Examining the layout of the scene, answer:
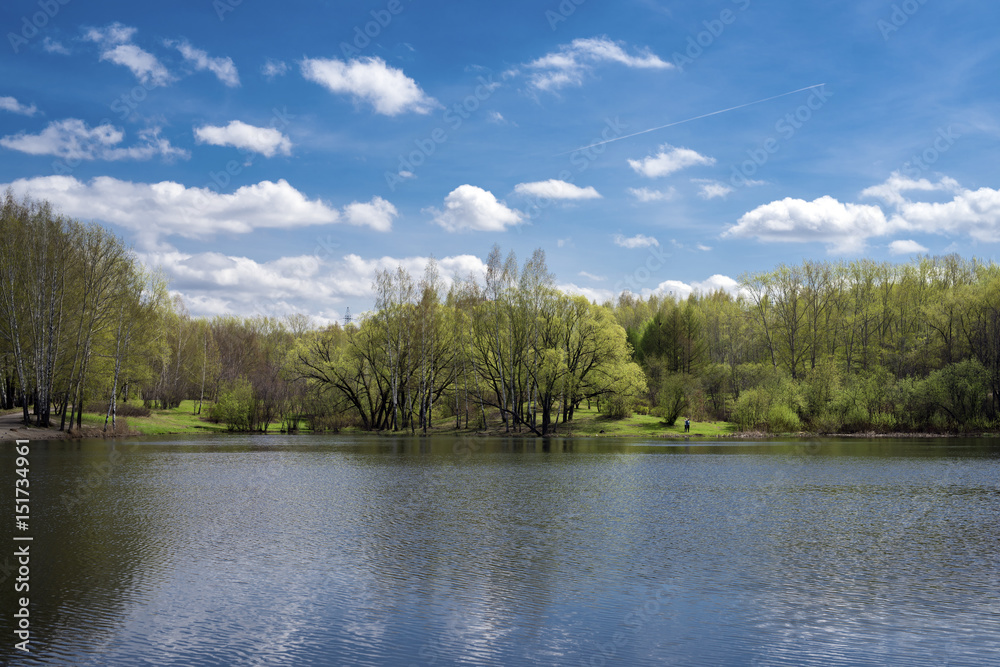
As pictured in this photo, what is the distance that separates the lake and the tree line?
2963 cm

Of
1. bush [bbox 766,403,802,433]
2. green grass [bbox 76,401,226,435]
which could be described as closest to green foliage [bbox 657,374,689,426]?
bush [bbox 766,403,802,433]

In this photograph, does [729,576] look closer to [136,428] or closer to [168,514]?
[168,514]

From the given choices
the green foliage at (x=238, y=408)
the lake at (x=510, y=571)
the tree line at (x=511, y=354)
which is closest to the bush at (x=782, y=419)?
the tree line at (x=511, y=354)

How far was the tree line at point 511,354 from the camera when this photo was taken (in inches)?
2132

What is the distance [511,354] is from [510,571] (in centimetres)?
5529

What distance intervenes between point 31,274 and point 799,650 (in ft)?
193

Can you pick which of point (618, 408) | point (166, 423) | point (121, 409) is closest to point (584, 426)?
point (618, 408)

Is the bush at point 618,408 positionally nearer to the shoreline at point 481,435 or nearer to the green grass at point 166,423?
the shoreline at point 481,435

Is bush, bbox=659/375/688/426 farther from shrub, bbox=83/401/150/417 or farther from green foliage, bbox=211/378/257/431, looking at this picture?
shrub, bbox=83/401/150/417

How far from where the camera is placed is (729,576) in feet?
44.3

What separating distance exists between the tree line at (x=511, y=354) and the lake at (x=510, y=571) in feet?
97.2

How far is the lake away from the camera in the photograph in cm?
971

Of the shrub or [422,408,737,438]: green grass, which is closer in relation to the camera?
[422,408,737,438]: green grass

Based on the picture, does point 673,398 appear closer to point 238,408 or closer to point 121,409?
point 238,408
